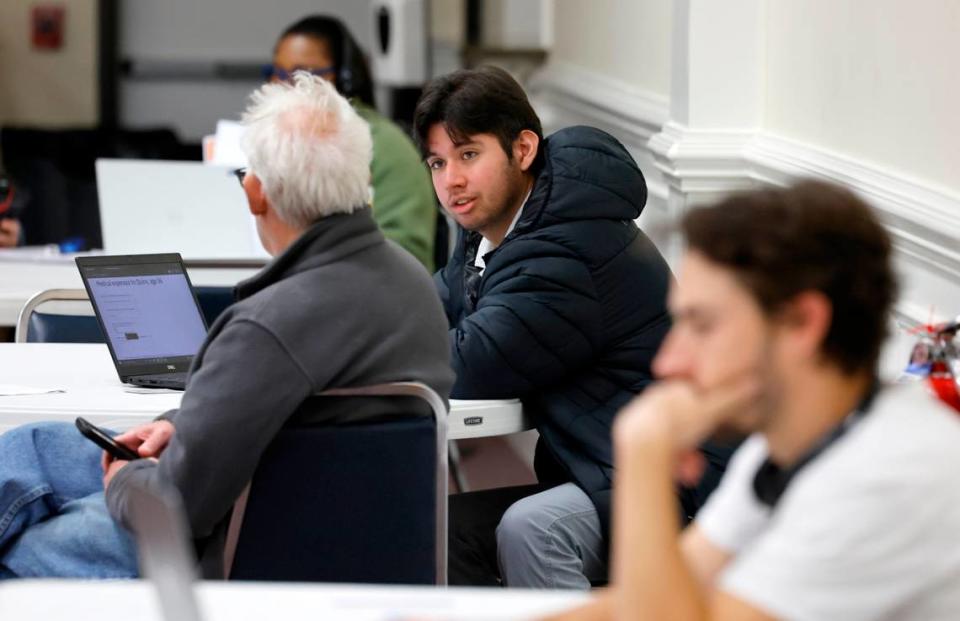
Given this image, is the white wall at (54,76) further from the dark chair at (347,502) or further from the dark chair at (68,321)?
the dark chair at (347,502)

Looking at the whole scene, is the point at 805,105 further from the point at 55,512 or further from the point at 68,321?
the point at 55,512

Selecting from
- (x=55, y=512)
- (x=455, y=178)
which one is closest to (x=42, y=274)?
(x=455, y=178)

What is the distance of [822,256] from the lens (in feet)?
4.11

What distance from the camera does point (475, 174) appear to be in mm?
2881

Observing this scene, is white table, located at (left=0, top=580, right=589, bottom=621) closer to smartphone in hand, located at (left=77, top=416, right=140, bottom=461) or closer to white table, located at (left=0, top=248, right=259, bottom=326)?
smartphone in hand, located at (left=77, top=416, right=140, bottom=461)

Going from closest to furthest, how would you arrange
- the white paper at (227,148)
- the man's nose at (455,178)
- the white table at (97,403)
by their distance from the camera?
the white table at (97,403)
the man's nose at (455,178)
the white paper at (227,148)

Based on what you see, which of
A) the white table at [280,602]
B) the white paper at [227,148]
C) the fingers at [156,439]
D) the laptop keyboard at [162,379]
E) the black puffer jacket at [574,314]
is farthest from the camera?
the white paper at [227,148]

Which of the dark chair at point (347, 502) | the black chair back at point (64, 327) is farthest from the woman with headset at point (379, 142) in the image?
the dark chair at point (347, 502)

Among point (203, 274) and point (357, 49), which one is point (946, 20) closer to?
point (203, 274)

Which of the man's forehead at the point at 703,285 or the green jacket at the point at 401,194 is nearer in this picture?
the man's forehead at the point at 703,285

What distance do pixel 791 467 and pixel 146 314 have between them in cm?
180

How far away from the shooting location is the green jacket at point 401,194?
14.0 feet

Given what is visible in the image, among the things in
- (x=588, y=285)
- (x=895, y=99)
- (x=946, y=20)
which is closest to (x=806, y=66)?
(x=895, y=99)

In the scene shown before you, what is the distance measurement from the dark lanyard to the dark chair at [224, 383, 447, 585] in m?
0.73
